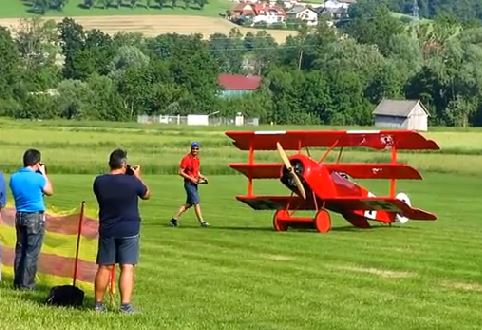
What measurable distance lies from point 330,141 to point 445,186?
70.6 ft

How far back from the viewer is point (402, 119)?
4651 inches

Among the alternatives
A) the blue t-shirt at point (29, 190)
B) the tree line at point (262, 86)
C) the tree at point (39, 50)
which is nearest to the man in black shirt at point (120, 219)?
the blue t-shirt at point (29, 190)

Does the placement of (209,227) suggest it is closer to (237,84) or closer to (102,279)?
(102,279)

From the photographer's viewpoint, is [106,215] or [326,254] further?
[326,254]

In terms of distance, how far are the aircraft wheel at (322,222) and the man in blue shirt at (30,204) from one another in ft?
32.0

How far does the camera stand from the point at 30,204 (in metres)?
13.9

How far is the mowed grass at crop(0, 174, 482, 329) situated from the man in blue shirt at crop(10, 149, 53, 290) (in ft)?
1.63

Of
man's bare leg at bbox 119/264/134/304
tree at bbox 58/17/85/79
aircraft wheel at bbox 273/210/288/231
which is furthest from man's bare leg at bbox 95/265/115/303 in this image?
tree at bbox 58/17/85/79

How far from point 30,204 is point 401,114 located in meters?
107

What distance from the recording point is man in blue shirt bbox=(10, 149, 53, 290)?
13.8 meters

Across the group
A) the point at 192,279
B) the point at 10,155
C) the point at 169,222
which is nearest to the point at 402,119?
the point at 10,155

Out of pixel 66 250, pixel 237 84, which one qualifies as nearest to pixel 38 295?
pixel 66 250

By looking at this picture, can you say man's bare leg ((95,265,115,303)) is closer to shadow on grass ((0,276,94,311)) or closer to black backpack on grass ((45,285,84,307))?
shadow on grass ((0,276,94,311))

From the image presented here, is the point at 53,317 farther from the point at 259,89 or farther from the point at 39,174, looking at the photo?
the point at 259,89
